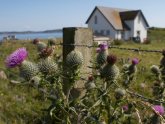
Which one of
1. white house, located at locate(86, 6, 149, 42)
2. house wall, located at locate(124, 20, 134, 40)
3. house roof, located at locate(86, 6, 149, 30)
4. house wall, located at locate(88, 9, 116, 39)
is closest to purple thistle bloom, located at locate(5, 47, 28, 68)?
house wall, located at locate(88, 9, 116, 39)

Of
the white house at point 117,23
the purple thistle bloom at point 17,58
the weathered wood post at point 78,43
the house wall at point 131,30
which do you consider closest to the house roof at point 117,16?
the white house at point 117,23

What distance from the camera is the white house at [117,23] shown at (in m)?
62.2

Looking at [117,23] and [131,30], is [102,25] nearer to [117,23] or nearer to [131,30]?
[117,23]

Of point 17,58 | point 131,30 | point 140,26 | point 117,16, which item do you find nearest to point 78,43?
point 17,58

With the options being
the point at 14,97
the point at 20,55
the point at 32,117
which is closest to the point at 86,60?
the point at 20,55

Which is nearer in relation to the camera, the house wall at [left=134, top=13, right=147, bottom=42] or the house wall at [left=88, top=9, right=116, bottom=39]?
the house wall at [left=88, top=9, right=116, bottom=39]

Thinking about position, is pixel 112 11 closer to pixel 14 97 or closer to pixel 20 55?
pixel 14 97

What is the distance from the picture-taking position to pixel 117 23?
207 feet

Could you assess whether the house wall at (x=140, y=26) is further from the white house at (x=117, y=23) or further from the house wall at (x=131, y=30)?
the house wall at (x=131, y=30)

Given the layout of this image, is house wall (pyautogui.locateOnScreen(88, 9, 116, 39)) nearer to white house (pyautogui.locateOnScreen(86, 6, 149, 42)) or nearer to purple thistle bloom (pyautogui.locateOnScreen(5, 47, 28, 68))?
white house (pyautogui.locateOnScreen(86, 6, 149, 42))

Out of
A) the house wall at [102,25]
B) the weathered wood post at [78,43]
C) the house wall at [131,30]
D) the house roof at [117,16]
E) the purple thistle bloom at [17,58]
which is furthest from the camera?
the house wall at [131,30]

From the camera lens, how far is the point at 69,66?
289 centimetres

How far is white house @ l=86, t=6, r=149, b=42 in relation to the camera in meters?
62.2

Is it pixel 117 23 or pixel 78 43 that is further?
pixel 117 23
